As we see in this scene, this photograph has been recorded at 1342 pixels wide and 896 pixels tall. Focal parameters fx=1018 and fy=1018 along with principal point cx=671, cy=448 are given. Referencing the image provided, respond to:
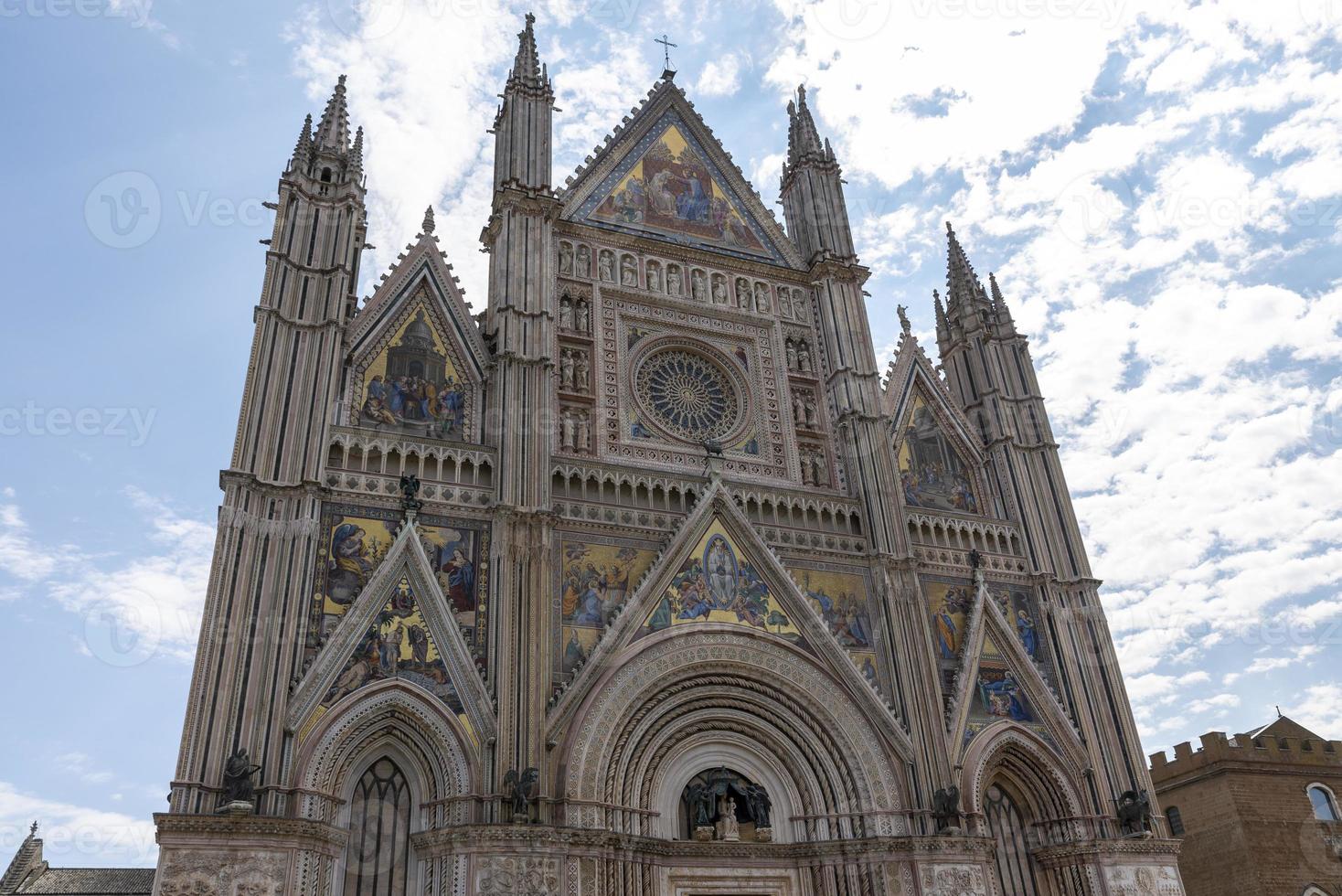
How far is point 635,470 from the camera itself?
20922 mm

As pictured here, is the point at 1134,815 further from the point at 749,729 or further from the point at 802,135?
the point at 802,135

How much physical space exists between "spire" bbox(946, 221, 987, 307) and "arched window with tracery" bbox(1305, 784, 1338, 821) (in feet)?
54.5

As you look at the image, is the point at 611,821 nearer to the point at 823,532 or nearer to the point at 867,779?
the point at 867,779

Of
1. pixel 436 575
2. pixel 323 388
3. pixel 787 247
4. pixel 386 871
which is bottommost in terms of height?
pixel 386 871

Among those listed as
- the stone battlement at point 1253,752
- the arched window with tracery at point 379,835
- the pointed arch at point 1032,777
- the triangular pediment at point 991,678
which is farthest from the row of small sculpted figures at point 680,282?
the stone battlement at point 1253,752

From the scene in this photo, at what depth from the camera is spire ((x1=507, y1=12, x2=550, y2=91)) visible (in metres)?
25.0

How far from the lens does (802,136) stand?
93.0 ft

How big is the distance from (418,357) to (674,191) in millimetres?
8771

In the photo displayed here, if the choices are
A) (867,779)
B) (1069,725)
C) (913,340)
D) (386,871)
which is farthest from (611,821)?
(913,340)

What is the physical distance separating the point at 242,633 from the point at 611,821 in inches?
271

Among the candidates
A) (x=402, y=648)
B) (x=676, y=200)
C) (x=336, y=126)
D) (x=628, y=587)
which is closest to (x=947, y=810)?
(x=628, y=587)

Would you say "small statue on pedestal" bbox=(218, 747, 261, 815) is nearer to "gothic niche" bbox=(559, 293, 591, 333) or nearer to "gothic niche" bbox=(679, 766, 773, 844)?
"gothic niche" bbox=(679, 766, 773, 844)

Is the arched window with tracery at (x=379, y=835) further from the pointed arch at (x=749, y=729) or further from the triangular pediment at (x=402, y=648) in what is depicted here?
the pointed arch at (x=749, y=729)

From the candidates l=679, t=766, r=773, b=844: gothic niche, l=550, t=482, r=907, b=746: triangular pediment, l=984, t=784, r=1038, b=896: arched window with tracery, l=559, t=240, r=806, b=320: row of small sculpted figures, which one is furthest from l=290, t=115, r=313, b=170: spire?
l=984, t=784, r=1038, b=896: arched window with tracery
